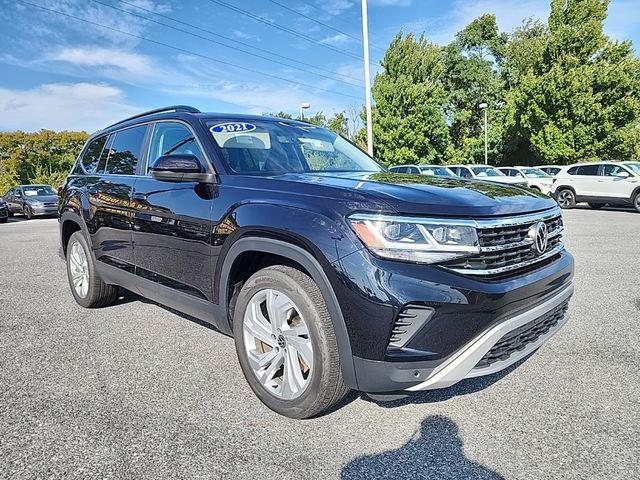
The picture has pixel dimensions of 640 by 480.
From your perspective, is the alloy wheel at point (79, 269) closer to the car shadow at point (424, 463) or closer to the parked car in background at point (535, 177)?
the car shadow at point (424, 463)

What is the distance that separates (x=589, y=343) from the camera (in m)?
3.54

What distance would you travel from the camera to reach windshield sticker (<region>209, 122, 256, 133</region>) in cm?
327

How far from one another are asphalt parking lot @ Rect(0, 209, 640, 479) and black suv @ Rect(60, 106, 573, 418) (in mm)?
297

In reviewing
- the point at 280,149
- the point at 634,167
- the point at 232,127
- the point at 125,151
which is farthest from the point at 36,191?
the point at 634,167

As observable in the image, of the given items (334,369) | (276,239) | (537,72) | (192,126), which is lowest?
(334,369)

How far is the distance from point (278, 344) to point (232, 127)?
1631 mm

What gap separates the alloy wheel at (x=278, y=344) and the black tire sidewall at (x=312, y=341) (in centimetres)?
3

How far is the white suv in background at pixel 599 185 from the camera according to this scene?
1492cm

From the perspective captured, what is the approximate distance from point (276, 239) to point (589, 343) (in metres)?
2.63

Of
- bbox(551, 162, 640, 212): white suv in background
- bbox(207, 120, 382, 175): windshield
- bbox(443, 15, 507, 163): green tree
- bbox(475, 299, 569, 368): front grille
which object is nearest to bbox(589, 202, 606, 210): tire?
bbox(551, 162, 640, 212): white suv in background

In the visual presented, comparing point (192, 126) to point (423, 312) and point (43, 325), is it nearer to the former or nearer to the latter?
point (423, 312)

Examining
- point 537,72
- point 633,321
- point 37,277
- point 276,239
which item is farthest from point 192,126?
point 537,72

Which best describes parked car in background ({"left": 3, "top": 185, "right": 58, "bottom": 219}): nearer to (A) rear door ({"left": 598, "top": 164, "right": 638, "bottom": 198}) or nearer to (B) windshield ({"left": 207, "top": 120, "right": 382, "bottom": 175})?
(B) windshield ({"left": 207, "top": 120, "right": 382, "bottom": 175})

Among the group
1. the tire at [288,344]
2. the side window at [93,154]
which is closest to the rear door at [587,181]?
the side window at [93,154]
